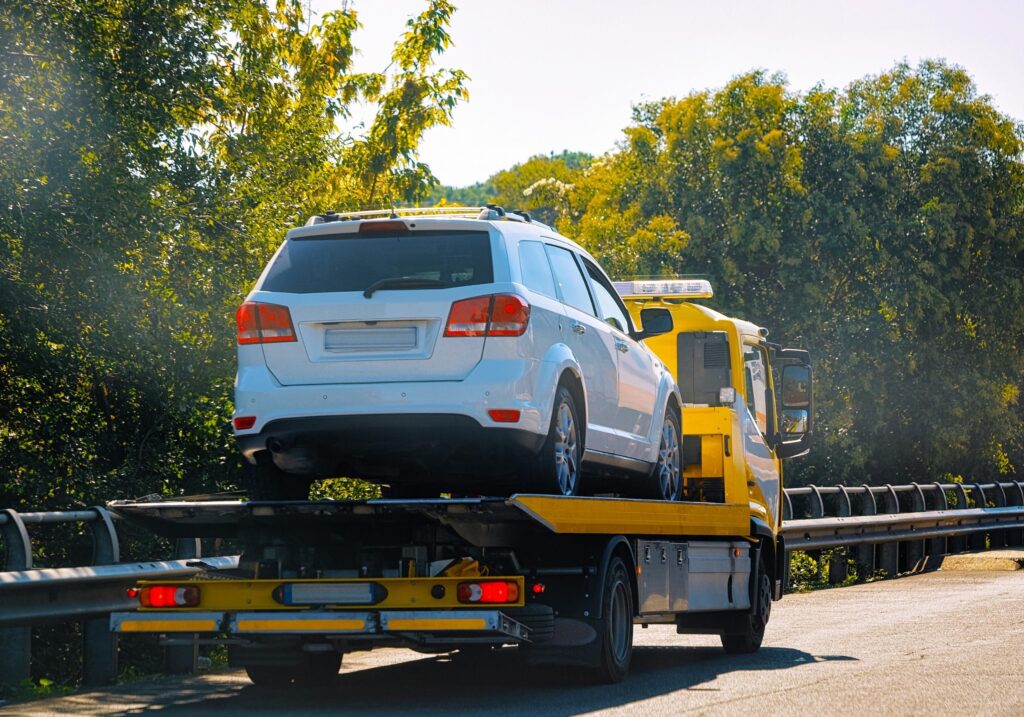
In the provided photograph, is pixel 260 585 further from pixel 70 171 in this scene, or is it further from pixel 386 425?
pixel 70 171

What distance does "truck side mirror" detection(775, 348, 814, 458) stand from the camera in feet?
49.0

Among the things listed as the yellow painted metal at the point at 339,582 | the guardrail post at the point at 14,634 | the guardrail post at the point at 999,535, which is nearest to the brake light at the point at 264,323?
the yellow painted metal at the point at 339,582

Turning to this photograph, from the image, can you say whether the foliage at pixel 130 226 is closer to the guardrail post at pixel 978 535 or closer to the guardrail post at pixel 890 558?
the guardrail post at pixel 890 558

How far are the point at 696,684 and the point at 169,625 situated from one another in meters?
3.20

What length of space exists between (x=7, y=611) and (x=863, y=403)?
35.5 metres

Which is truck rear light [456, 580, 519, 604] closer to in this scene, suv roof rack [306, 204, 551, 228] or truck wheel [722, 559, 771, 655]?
suv roof rack [306, 204, 551, 228]

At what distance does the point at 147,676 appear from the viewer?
35.3 ft

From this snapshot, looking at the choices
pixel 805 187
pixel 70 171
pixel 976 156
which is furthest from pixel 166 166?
pixel 976 156

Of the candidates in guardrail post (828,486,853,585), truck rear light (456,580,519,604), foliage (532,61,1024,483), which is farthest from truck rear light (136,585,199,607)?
foliage (532,61,1024,483)

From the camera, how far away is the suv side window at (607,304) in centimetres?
1066

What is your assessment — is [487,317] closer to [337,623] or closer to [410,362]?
[410,362]

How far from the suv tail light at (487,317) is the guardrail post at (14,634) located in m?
2.62

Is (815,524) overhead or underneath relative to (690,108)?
underneath

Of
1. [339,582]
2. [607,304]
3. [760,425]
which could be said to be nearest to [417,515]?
[339,582]
